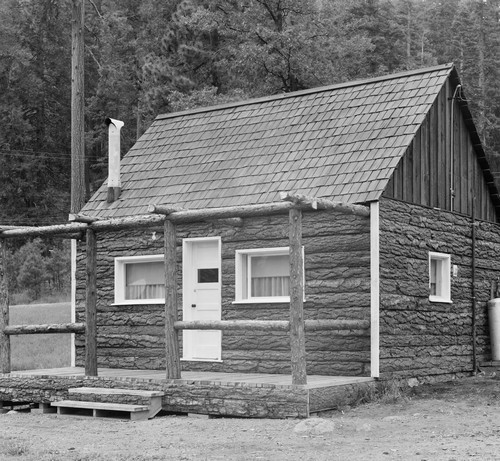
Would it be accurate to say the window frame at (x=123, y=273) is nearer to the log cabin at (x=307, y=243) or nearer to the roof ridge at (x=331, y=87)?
the log cabin at (x=307, y=243)

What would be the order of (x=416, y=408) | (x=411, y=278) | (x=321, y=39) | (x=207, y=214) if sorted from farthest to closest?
(x=321, y=39) < (x=411, y=278) < (x=207, y=214) < (x=416, y=408)

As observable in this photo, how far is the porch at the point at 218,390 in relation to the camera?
38.6ft

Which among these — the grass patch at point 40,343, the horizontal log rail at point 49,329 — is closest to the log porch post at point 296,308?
the horizontal log rail at point 49,329

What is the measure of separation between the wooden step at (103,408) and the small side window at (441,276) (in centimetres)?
582

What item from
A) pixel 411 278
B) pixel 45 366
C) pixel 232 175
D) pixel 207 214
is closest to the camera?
pixel 207 214

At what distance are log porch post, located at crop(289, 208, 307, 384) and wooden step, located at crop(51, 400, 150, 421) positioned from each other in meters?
2.33

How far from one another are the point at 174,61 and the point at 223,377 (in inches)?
992

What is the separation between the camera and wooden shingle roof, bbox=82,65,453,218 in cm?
1439

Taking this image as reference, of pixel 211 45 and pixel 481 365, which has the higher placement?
pixel 211 45

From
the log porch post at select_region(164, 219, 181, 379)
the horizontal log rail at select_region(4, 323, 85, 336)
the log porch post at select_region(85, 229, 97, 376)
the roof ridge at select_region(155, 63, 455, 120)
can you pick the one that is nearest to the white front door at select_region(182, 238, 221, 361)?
the log porch post at select_region(85, 229, 97, 376)

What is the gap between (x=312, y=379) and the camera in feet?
42.7

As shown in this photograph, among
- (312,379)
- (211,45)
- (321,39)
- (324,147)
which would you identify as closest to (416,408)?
(312,379)

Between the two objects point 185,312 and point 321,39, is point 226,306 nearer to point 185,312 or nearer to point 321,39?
point 185,312

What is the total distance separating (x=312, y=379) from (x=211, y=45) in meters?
25.4
